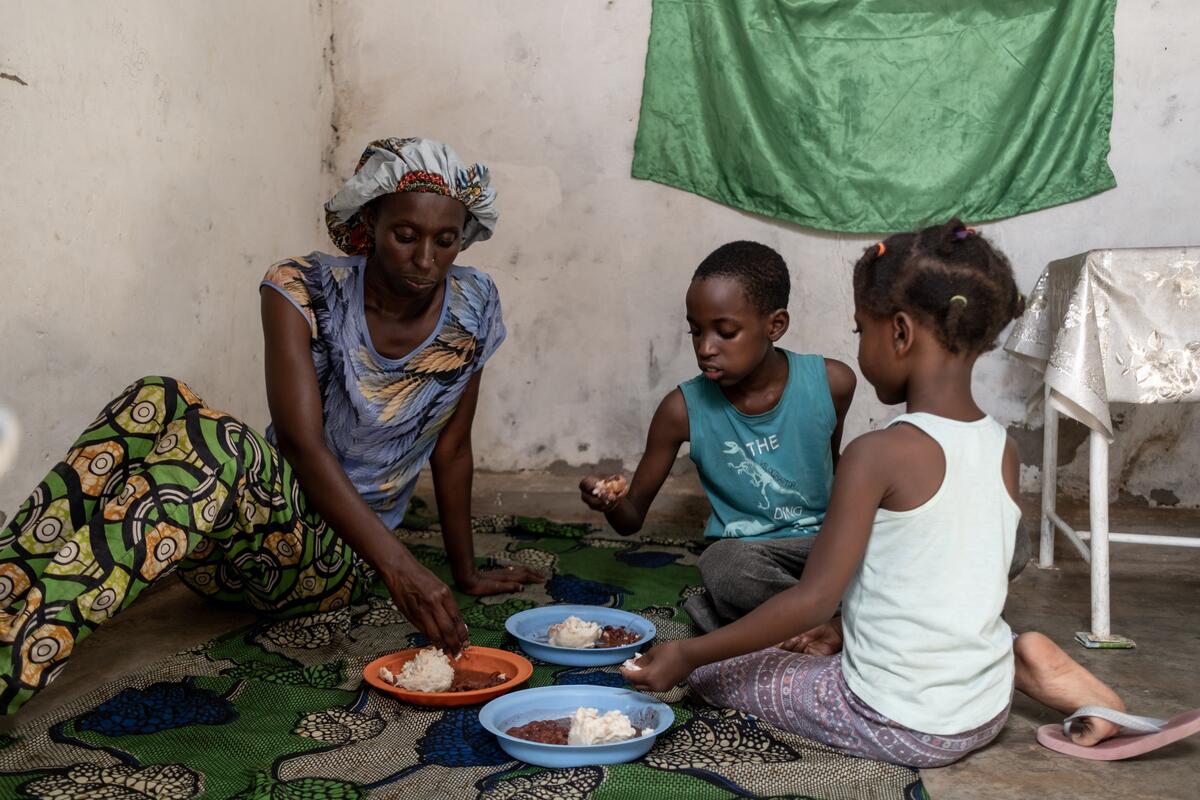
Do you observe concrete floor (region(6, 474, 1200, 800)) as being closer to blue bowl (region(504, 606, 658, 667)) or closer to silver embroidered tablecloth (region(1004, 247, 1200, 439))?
silver embroidered tablecloth (region(1004, 247, 1200, 439))

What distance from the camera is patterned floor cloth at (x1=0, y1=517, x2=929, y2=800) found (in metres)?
1.67

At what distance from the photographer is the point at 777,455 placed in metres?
2.59

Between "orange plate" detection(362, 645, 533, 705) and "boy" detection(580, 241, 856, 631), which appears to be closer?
"orange plate" detection(362, 645, 533, 705)

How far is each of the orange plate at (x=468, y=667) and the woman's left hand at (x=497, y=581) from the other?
1.87 ft

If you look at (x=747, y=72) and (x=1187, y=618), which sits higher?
(x=747, y=72)

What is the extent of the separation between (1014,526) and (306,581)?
1.51m

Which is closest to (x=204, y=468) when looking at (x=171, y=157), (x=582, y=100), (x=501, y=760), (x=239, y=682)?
(x=239, y=682)

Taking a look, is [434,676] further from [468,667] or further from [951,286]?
[951,286]

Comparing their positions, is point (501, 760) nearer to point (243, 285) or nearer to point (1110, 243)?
point (243, 285)

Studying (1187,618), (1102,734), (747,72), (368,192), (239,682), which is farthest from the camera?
(747,72)

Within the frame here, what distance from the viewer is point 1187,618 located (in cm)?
284

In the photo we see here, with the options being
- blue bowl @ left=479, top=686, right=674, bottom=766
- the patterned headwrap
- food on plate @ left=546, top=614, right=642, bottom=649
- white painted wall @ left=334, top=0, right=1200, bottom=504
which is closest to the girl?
blue bowl @ left=479, top=686, right=674, bottom=766

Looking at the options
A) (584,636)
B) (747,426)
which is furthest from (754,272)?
(584,636)

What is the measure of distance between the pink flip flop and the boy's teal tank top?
0.79 meters
